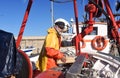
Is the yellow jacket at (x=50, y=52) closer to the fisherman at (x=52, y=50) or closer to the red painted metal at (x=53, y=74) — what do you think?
the fisherman at (x=52, y=50)

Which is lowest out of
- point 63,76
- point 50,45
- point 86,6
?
point 63,76

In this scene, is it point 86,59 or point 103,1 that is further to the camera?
point 103,1

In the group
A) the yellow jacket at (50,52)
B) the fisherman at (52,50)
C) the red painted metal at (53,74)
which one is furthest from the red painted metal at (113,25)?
the red painted metal at (53,74)

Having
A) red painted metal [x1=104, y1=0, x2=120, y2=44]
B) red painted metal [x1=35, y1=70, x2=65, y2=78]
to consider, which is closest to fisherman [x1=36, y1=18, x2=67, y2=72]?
red painted metal [x1=35, y1=70, x2=65, y2=78]

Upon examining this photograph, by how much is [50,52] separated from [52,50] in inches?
2.3

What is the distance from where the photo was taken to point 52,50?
757 centimetres

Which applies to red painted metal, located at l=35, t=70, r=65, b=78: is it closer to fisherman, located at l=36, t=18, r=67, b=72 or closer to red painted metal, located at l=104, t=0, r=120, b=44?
fisherman, located at l=36, t=18, r=67, b=72

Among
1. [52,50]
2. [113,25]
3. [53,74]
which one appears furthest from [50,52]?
[113,25]

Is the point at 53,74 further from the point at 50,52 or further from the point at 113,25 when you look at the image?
the point at 113,25

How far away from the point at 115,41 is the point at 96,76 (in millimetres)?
3190

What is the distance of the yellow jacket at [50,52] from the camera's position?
7.59 metres

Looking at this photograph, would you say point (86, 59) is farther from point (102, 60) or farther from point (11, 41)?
point (11, 41)

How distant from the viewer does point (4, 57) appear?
608 centimetres

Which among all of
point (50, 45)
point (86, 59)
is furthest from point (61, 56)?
point (86, 59)
